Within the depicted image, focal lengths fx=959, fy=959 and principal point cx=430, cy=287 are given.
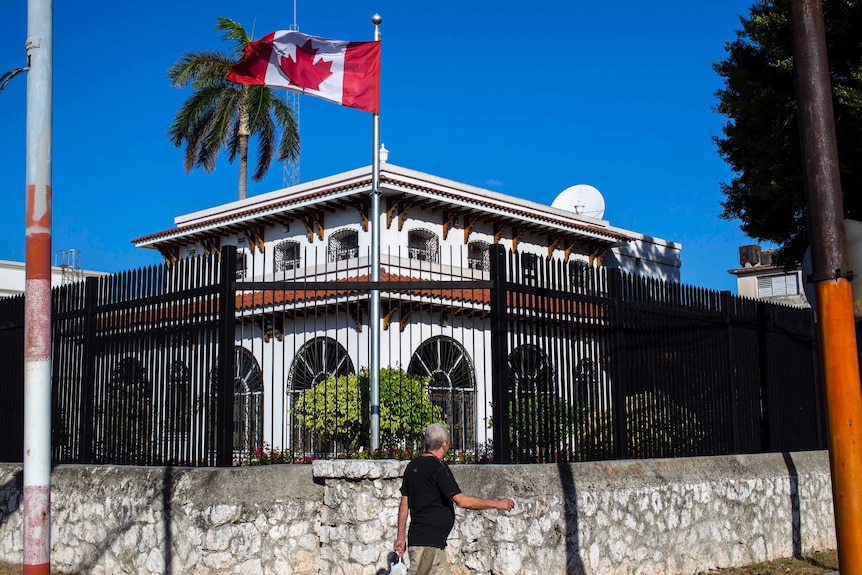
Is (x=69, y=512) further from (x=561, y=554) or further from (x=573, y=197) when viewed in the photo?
(x=573, y=197)

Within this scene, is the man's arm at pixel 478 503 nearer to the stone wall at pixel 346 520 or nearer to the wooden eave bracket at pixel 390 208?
the stone wall at pixel 346 520

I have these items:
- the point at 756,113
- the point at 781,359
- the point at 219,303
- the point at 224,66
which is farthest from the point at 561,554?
the point at 224,66

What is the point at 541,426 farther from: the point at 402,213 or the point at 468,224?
the point at 468,224

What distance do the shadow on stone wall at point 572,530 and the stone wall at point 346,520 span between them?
0.05 ft

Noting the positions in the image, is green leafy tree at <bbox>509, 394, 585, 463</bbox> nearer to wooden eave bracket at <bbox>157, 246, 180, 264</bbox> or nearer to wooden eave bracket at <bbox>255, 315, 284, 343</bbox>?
wooden eave bracket at <bbox>255, 315, 284, 343</bbox>

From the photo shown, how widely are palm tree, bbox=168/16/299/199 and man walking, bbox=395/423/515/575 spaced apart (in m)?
33.5

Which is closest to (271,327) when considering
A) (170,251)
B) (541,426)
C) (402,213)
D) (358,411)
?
(358,411)

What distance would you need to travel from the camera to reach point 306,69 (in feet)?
41.5

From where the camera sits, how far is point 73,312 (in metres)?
11.1

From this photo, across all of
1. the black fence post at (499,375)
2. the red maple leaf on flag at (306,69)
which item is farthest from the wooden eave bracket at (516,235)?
the black fence post at (499,375)

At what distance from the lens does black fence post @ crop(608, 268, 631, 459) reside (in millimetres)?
9984

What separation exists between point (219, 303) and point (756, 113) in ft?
34.9

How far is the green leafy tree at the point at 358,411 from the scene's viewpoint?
964 centimetres

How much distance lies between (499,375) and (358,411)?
214 cm
